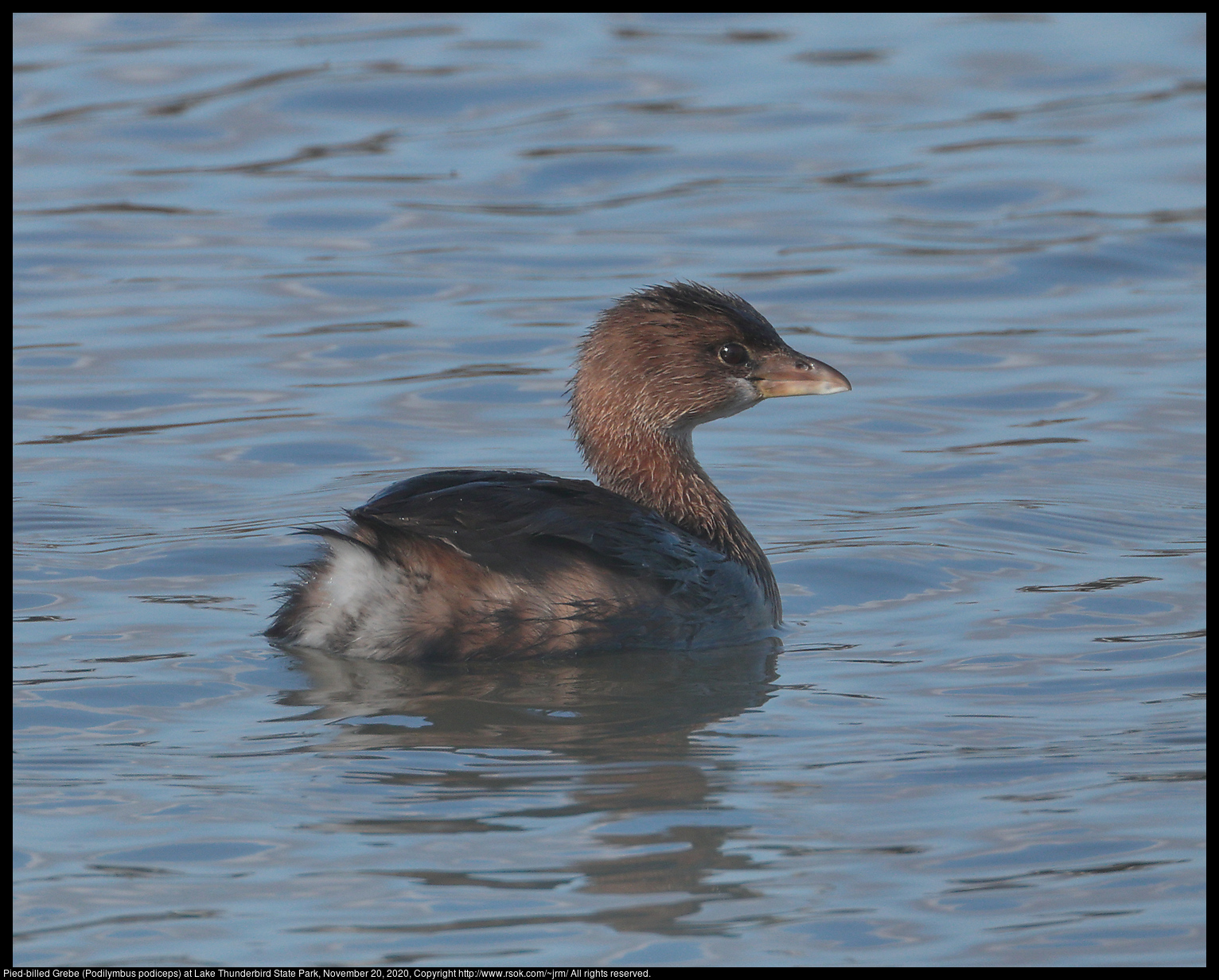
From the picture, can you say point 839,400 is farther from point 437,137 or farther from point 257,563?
point 437,137

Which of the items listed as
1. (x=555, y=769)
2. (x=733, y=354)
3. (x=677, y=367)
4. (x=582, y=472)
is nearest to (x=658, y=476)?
(x=677, y=367)

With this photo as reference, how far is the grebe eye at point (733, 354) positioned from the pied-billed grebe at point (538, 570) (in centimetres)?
18

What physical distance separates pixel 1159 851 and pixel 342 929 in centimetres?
196

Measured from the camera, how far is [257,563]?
284 inches

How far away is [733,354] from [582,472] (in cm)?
142

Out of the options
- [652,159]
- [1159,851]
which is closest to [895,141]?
[652,159]

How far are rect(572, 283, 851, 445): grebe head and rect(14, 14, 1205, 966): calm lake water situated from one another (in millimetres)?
739

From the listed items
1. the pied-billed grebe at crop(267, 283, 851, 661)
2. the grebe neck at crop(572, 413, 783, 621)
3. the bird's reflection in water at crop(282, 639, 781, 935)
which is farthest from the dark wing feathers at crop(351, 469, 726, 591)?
the grebe neck at crop(572, 413, 783, 621)

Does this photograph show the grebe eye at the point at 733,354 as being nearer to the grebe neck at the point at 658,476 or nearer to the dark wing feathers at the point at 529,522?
the grebe neck at the point at 658,476

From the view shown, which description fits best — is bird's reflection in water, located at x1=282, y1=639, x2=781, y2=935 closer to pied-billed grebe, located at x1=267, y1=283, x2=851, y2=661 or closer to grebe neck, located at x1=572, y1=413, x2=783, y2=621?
pied-billed grebe, located at x1=267, y1=283, x2=851, y2=661

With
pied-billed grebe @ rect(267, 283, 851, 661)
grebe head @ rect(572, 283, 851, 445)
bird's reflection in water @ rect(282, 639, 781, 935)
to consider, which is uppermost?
grebe head @ rect(572, 283, 851, 445)

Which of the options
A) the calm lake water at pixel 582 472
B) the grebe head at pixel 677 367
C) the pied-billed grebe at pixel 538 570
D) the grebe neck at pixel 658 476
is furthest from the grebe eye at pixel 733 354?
the calm lake water at pixel 582 472

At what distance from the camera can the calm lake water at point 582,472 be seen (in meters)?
4.57

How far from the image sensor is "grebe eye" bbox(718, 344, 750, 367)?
7012mm
